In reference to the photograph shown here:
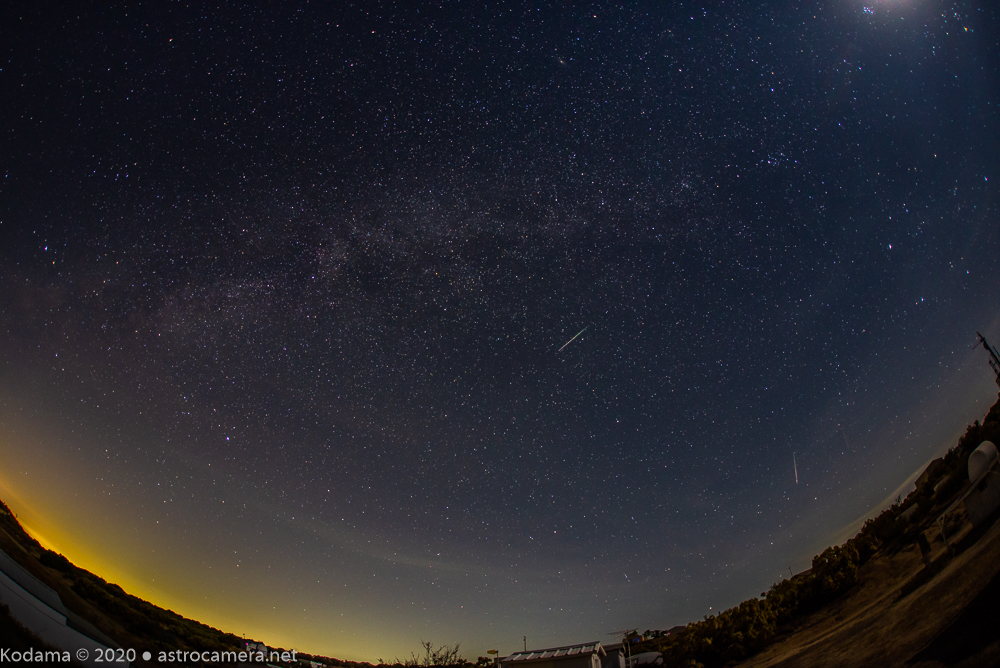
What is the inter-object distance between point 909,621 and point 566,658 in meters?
18.6

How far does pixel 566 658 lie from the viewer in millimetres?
24984

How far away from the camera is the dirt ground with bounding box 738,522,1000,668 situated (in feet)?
27.7

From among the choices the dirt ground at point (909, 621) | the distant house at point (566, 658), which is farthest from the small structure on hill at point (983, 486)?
the distant house at point (566, 658)

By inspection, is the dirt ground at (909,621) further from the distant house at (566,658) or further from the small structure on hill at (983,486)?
the distant house at (566,658)

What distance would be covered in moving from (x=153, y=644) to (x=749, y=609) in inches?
1255

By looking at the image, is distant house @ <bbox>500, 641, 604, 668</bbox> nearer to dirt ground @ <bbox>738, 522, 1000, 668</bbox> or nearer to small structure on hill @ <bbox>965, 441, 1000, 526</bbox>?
dirt ground @ <bbox>738, 522, 1000, 668</bbox>

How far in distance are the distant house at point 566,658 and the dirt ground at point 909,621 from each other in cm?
1043

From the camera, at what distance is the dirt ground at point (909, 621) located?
845cm

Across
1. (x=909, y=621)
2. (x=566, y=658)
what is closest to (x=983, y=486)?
(x=909, y=621)

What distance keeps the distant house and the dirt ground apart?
34.2 ft

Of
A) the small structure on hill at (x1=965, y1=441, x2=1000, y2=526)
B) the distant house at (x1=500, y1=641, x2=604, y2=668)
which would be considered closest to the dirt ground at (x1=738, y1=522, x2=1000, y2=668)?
the small structure on hill at (x1=965, y1=441, x2=1000, y2=526)

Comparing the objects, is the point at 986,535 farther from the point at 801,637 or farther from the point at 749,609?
the point at 749,609

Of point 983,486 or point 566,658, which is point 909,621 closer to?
point 983,486

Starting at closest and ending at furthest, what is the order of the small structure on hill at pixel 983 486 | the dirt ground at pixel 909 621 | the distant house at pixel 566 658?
the dirt ground at pixel 909 621 < the small structure on hill at pixel 983 486 < the distant house at pixel 566 658
